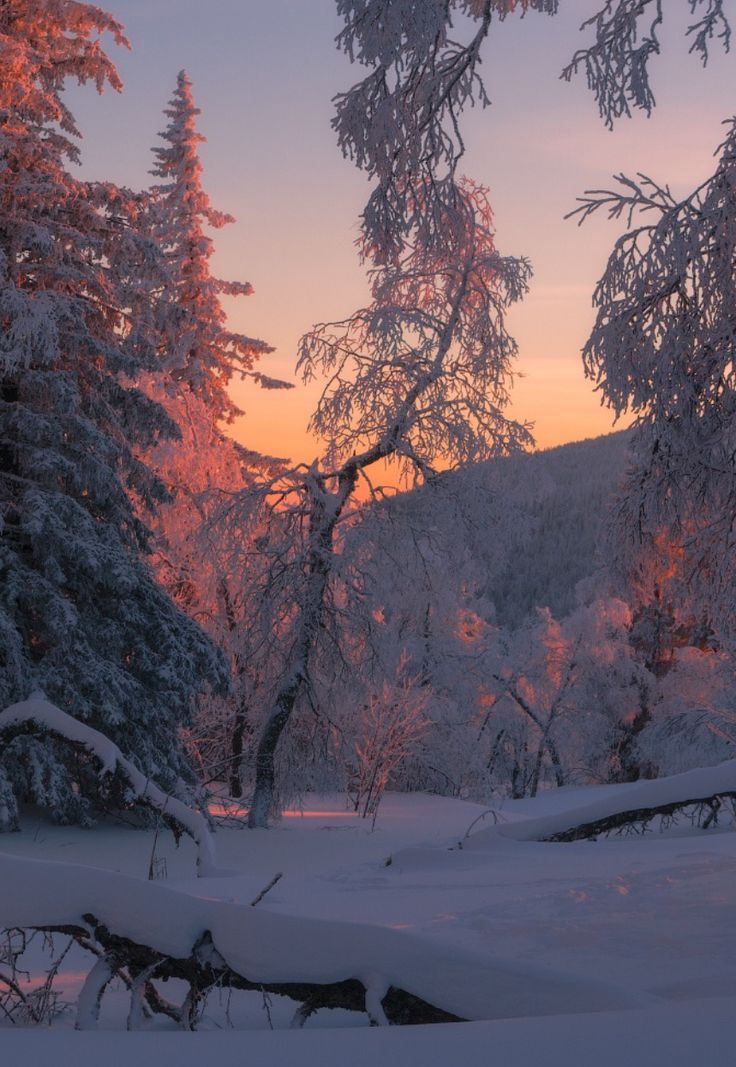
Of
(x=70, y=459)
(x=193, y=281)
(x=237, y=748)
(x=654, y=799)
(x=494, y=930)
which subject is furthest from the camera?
(x=193, y=281)

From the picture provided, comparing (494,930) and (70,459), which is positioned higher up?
(70,459)

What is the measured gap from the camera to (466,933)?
18.6 feet

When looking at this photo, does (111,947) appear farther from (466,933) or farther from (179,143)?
(179,143)

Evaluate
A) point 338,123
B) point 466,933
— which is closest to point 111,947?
point 466,933

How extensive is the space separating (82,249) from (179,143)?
13.1 m

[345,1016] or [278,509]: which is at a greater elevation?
[278,509]

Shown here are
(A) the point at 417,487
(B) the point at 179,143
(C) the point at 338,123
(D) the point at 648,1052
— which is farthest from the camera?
(B) the point at 179,143

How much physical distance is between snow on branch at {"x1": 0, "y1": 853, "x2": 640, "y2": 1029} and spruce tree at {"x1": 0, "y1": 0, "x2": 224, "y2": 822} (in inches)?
299

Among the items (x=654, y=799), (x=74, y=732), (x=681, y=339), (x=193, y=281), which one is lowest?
(x=654, y=799)

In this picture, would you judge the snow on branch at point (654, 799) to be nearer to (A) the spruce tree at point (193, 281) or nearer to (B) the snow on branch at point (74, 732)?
(B) the snow on branch at point (74, 732)

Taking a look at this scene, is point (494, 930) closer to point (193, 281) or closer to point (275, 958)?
point (275, 958)

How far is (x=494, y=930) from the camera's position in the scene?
570 centimetres

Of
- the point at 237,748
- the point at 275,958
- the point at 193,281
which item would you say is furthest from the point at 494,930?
the point at 193,281

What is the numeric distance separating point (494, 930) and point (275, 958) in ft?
7.61
